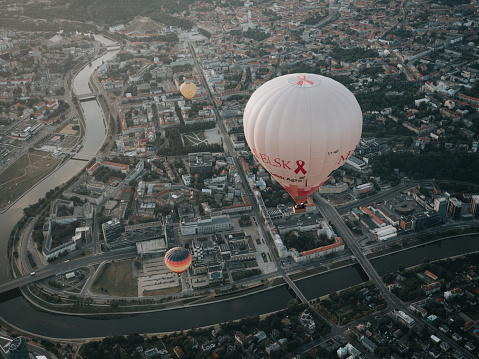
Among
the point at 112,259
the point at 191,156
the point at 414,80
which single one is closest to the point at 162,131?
the point at 191,156

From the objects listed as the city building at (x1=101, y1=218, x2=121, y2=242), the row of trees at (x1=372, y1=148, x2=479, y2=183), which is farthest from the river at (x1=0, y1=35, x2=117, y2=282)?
the row of trees at (x1=372, y1=148, x2=479, y2=183)

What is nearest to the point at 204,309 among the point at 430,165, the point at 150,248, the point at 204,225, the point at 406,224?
the point at 150,248

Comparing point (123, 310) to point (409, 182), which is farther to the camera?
point (409, 182)

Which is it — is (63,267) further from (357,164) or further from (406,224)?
(357,164)

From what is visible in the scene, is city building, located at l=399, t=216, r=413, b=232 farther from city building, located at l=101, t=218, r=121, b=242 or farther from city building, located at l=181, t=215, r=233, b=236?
city building, located at l=101, t=218, r=121, b=242

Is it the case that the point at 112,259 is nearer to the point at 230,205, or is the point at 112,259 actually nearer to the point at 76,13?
the point at 230,205

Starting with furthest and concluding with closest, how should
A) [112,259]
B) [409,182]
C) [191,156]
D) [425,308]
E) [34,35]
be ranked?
[34,35]
[191,156]
[409,182]
[112,259]
[425,308]
